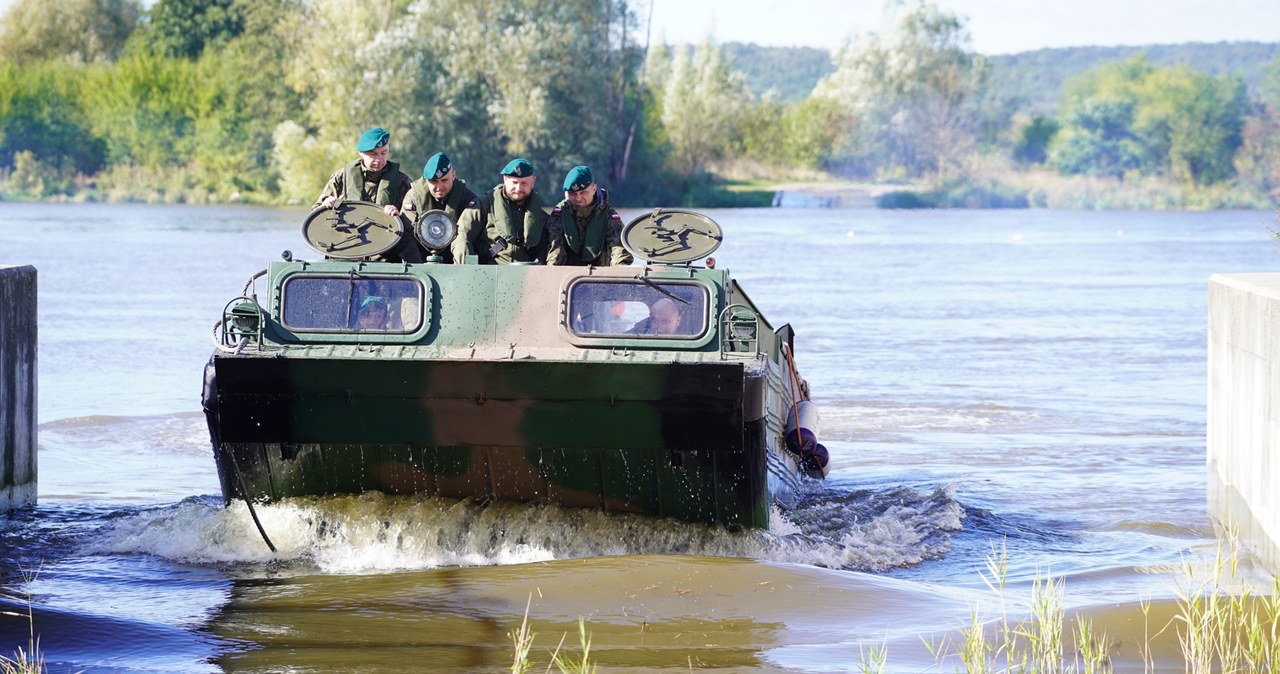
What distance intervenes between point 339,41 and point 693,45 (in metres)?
21.6

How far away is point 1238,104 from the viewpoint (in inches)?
2707

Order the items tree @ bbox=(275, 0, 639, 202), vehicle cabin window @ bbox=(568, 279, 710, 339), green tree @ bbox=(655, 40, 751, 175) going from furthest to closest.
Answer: green tree @ bbox=(655, 40, 751, 175) → tree @ bbox=(275, 0, 639, 202) → vehicle cabin window @ bbox=(568, 279, 710, 339)

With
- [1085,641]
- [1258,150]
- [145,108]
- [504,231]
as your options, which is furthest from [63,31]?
[1085,641]

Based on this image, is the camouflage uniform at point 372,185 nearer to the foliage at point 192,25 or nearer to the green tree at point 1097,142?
the foliage at point 192,25

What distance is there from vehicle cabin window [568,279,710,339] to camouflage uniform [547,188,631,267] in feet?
2.18

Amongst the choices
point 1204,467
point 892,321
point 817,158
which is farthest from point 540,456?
point 817,158

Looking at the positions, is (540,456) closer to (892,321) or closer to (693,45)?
(892,321)

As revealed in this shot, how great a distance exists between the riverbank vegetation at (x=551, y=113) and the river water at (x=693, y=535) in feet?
73.3

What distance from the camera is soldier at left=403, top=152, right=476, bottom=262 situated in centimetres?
1020

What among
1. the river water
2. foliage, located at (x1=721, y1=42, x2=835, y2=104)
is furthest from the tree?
foliage, located at (x1=721, y1=42, x2=835, y2=104)

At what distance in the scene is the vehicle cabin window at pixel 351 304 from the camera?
941 cm

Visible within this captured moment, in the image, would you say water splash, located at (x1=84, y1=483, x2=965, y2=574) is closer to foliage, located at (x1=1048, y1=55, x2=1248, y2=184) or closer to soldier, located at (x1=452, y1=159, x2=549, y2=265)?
soldier, located at (x1=452, y1=159, x2=549, y2=265)

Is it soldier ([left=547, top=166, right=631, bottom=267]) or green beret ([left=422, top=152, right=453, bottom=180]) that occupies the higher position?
green beret ([left=422, top=152, right=453, bottom=180])

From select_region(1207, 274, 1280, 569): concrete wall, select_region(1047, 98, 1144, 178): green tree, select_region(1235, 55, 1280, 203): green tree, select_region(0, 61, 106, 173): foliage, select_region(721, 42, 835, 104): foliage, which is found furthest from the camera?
select_region(721, 42, 835, 104): foliage
